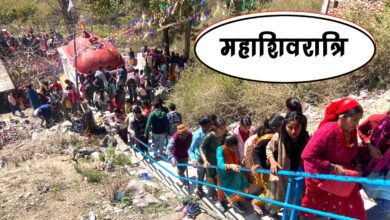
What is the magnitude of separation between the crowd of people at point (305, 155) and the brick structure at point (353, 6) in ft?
21.5

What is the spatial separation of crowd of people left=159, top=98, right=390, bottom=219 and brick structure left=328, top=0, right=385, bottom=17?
6.54m

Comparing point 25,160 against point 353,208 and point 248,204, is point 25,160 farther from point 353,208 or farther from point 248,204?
point 353,208

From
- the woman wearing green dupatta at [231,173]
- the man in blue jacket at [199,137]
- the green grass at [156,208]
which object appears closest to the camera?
the woman wearing green dupatta at [231,173]

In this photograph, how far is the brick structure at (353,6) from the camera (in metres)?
9.70

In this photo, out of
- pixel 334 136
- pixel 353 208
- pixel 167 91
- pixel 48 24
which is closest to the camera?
pixel 334 136

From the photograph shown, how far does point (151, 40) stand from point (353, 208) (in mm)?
19182

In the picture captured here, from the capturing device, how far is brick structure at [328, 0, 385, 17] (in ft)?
31.8

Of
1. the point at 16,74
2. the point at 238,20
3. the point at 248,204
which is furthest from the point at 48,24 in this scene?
the point at 248,204

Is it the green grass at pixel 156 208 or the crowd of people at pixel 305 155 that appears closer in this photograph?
the crowd of people at pixel 305 155

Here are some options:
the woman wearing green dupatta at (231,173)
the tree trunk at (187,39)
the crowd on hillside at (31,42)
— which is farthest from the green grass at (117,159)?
the crowd on hillside at (31,42)

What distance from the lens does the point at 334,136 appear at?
9.84ft

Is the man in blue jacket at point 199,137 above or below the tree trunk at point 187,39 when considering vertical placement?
below

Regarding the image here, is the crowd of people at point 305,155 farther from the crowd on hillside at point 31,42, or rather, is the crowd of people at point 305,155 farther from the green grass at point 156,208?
the crowd on hillside at point 31,42

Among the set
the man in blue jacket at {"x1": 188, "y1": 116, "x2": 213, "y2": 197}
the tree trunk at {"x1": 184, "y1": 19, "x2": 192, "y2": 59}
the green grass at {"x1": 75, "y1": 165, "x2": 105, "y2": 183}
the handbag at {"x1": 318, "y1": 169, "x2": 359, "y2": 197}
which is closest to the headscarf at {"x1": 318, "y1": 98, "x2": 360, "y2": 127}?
the handbag at {"x1": 318, "y1": 169, "x2": 359, "y2": 197}
